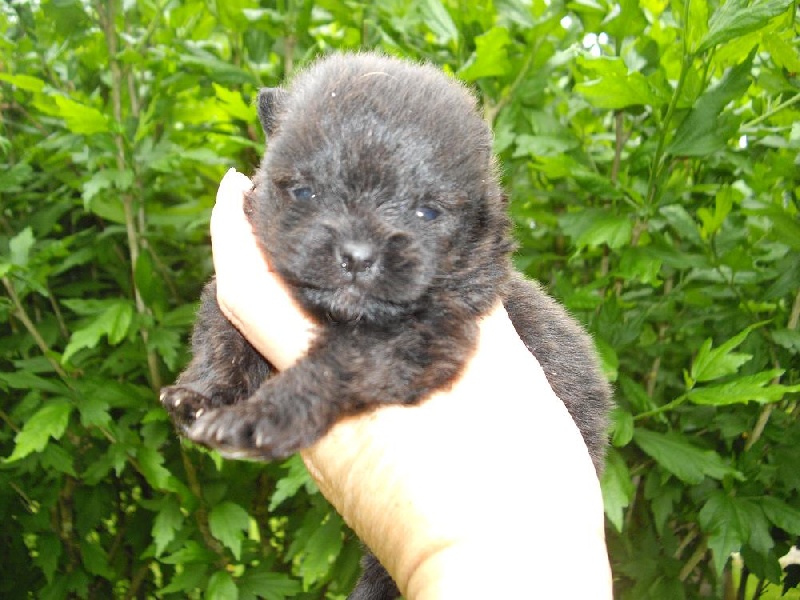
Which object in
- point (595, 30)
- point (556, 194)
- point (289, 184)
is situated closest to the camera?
point (289, 184)

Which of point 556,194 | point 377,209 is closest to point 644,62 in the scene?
point 556,194

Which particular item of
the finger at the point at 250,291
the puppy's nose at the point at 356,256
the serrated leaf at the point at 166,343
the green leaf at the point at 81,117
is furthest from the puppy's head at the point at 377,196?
the serrated leaf at the point at 166,343

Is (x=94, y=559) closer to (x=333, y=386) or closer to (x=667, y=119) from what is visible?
(x=333, y=386)

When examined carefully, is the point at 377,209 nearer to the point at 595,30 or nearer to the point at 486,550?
the point at 486,550

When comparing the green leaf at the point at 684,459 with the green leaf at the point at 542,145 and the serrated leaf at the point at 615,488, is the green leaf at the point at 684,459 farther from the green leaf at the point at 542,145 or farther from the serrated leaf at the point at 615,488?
the green leaf at the point at 542,145

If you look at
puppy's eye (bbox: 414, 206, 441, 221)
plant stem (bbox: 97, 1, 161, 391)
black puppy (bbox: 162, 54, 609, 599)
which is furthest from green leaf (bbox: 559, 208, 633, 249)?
plant stem (bbox: 97, 1, 161, 391)

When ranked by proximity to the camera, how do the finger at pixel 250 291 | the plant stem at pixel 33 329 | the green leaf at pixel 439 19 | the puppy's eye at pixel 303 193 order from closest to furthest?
the puppy's eye at pixel 303 193
the finger at pixel 250 291
the green leaf at pixel 439 19
the plant stem at pixel 33 329
